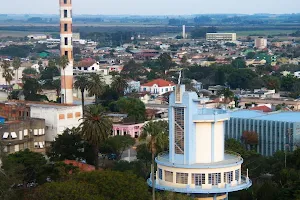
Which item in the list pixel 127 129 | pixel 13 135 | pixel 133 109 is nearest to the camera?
pixel 13 135

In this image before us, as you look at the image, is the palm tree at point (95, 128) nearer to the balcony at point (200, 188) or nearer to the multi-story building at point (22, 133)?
the multi-story building at point (22, 133)

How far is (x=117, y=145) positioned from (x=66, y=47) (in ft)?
70.4

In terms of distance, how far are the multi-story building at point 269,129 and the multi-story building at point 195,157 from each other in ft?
76.6

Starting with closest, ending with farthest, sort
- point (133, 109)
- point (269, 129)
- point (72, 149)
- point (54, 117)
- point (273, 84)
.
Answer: point (72, 149), point (269, 129), point (54, 117), point (133, 109), point (273, 84)

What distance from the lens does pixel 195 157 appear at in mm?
39906

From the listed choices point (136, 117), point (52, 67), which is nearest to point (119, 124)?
point (136, 117)

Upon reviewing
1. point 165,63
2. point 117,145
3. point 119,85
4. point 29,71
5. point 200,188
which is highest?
point 200,188

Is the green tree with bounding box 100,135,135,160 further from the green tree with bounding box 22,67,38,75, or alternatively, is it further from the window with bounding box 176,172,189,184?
the green tree with bounding box 22,67,38,75

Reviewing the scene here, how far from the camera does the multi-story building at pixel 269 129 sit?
64.1 meters

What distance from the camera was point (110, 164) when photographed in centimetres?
5634

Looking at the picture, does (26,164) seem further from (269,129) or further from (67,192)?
(269,129)

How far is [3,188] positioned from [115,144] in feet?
69.6

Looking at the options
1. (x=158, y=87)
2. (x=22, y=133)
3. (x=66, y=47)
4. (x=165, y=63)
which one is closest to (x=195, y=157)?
(x=22, y=133)

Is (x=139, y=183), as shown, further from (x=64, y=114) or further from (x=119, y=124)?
(x=119, y=124)
